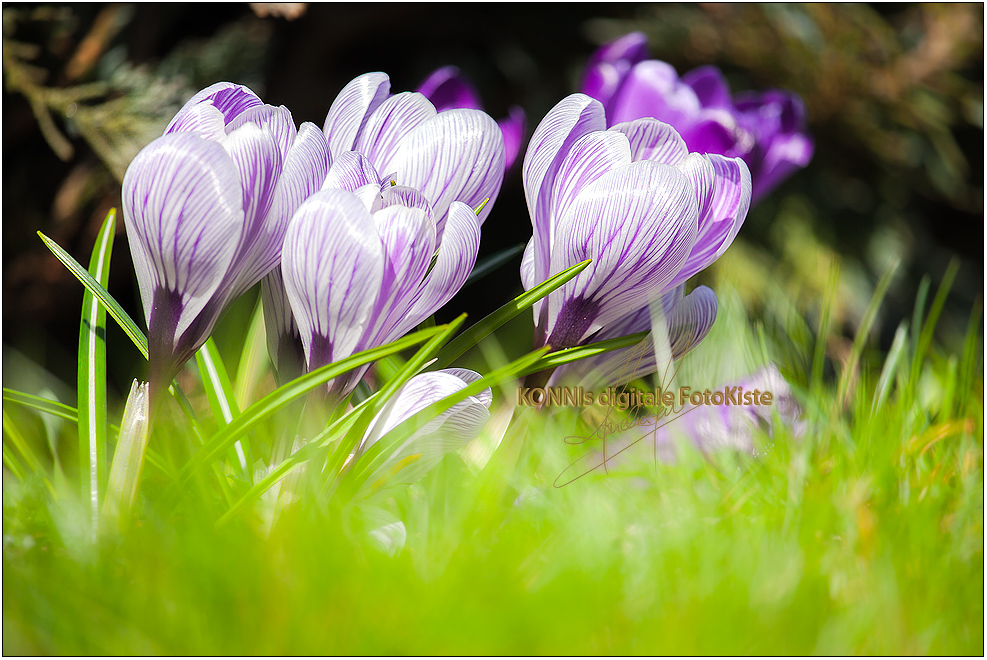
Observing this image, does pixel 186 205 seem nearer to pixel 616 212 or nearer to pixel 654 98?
pixel 616 212

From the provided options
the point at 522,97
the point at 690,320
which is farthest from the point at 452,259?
the point at 522,97

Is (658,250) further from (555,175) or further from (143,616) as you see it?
(143,616)

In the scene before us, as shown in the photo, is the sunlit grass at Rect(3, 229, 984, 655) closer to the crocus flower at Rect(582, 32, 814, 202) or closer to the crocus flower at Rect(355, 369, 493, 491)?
the crocus flower at Rect(355, 369, 493, 491)

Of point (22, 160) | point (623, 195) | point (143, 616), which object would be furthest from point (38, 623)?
point (22, 160)

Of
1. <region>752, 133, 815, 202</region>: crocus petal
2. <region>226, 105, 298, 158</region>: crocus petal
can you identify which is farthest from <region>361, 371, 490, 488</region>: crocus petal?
<region>752, 133, 815, 202</region>: crocus petal

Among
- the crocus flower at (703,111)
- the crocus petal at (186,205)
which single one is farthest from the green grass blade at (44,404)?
the crocus flower at (703,111)
